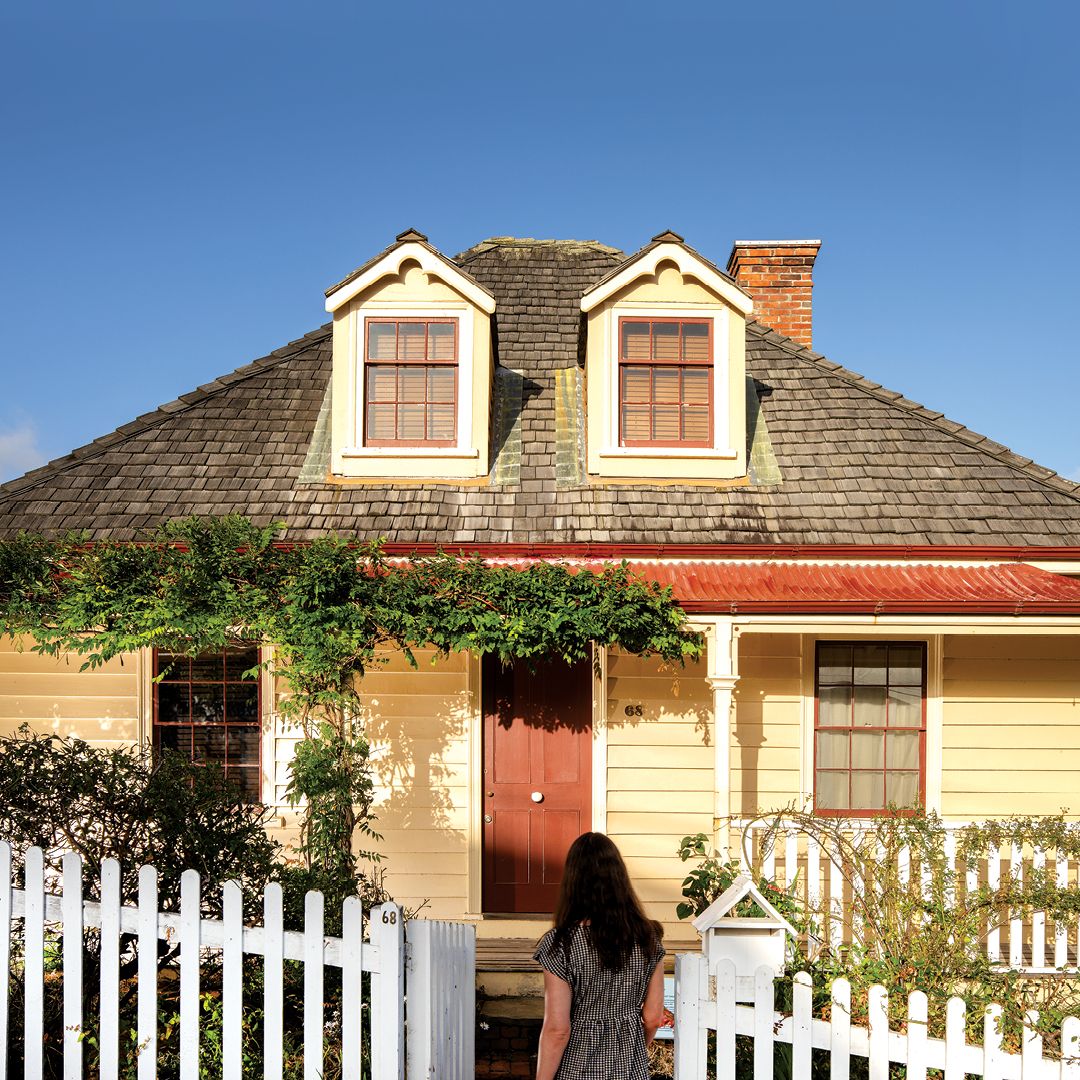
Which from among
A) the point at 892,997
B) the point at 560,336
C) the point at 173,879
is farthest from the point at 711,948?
the point at 560,336

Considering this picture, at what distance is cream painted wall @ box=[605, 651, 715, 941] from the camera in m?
8.45

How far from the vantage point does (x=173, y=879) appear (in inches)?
185

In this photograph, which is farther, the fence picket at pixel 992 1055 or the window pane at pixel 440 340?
the window pane at pixel 440 340

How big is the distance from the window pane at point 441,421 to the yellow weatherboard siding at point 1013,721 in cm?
545

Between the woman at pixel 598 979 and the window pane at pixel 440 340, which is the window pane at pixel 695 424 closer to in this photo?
the window pane at pixel 440 340

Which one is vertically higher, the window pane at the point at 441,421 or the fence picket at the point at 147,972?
the window pane at the point at 441,421

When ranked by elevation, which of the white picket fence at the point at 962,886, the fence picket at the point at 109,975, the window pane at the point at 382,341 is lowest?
the white picket fence at the point at 962,886

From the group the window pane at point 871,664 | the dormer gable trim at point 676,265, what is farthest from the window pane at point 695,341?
the window pane at point 871,664

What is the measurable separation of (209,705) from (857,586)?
248 inches

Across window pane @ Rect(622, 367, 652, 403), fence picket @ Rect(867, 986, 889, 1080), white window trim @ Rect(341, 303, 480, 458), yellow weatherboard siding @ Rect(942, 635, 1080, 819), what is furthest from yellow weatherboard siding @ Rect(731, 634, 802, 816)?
fence picket @ Rect(867, 986, 889, 1080)

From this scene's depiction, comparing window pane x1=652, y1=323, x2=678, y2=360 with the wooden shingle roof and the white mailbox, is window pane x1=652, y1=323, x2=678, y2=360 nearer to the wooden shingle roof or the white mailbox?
the wooden shingle roof

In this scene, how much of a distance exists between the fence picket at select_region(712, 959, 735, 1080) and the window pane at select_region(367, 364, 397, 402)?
6943 millimetres

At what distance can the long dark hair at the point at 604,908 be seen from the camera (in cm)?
336

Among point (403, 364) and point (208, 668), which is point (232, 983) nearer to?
point (208, 668)
